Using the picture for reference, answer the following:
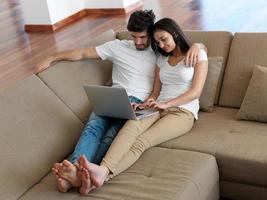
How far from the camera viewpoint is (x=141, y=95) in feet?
8.52

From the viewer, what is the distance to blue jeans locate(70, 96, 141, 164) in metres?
2.19

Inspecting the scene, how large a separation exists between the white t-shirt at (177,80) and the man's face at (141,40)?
0.51 feet

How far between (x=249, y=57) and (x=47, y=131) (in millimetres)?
1205

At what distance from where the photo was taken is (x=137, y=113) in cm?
241

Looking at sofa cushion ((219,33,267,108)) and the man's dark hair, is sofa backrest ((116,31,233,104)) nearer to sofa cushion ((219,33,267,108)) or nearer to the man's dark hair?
sofa cushion ((219,33,267,108))

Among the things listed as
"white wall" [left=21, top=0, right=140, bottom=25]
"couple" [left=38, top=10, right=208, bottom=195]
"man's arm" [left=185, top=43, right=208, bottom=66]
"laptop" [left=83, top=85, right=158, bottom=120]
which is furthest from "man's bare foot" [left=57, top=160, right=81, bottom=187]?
"white wall" [left=21, top=0, right=140, bottom=25]

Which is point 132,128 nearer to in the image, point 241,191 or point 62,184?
point 62,184

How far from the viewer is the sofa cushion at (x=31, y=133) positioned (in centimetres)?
210

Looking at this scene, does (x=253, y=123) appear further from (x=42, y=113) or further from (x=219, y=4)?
(x=219, y=4)

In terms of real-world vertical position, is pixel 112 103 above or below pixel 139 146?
above

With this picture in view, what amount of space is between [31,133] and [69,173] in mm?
397

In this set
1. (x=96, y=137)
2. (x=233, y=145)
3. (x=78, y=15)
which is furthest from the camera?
(x=78, y=15)

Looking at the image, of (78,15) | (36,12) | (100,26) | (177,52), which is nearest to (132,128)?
(177,52)

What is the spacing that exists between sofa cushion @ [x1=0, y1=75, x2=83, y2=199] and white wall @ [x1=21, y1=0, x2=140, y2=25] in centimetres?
356
